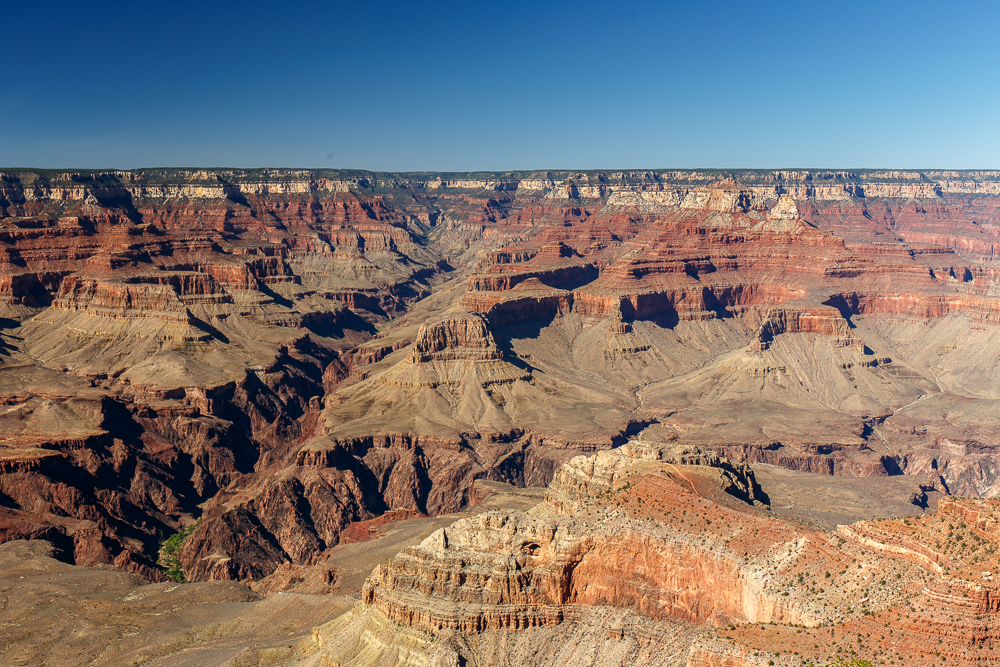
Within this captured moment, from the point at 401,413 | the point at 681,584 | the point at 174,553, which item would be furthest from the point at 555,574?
the point at 401,413

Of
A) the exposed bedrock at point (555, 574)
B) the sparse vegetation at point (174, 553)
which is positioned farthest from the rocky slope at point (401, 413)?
the exposed bedrock at point (555, 574)

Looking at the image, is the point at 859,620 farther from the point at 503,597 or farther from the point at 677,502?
the point at 503,597

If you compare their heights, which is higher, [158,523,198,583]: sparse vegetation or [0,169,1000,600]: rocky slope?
[0,169,1000,600]: rocky slope

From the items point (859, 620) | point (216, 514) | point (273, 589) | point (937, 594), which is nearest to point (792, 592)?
point (859, 620)

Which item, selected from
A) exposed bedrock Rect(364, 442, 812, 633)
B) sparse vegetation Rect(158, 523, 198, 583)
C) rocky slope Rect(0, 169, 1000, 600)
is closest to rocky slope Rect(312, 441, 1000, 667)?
exposed bedrock Rect(364, 442, 812, 633)

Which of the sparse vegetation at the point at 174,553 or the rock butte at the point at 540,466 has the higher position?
the rock butte at the point at 540,466

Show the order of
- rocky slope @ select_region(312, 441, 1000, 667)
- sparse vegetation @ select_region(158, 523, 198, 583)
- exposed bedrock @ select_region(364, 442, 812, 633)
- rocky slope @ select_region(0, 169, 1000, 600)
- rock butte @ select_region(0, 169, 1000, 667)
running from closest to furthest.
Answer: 1. rocky slope @ select_region(312, 441, 1000, 667)
2. rock butte @ select_region(0, 169, 1000, 667)
3. exposed bedrock @ select_region(364, 442, 812, 633)
4. sparse vegetation @ select_region(158, 523, 198, 583)
5. rocky slope @ select_region(0, 169, 1000, 600)

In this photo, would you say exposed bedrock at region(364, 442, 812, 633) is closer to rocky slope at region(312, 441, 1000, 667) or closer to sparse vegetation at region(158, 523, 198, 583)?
rocky slope at region(312, 441, 1000, 667)

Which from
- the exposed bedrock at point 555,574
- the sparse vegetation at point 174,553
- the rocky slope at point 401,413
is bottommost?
the sparse vegetation at point 174,553

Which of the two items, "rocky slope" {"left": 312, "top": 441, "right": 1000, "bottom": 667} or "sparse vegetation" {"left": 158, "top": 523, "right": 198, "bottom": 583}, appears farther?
"sparse vegetation" {"left": 158, "top": 523, "right": 198, "bottom": 583}

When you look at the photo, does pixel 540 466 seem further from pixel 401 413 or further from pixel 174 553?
pixel 174 553

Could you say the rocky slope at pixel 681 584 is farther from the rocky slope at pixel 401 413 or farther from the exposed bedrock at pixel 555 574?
the rocky slope at pixel 401 413
